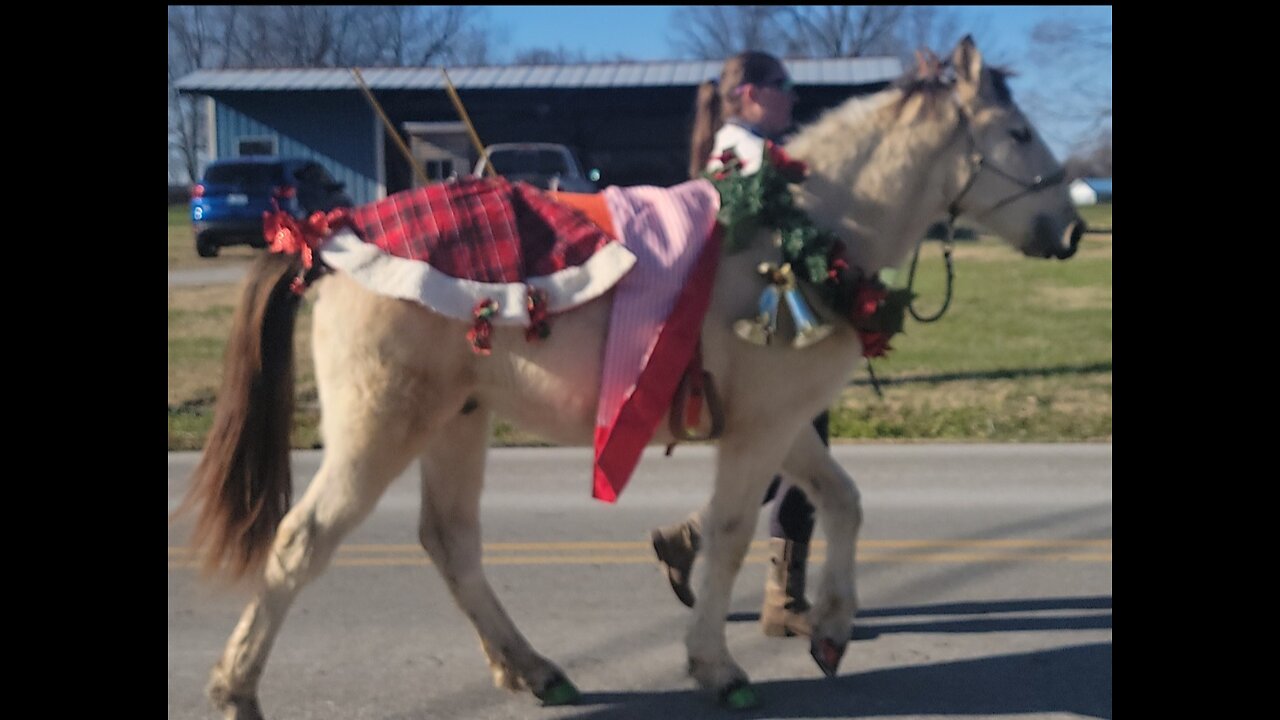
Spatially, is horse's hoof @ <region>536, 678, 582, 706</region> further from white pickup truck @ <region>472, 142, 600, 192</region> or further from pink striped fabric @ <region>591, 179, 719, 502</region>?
white pickup truck @ <region>472, 142, 600, 192</region>

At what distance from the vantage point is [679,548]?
4934 mm

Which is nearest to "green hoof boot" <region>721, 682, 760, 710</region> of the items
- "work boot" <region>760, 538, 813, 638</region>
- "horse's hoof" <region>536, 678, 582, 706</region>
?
"horse's hoof" <region>536, 678, 582, 706</region>

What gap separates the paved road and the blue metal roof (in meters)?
20.4

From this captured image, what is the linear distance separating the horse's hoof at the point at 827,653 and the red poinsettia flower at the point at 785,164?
1.57 meters

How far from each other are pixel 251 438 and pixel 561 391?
39.9 inches

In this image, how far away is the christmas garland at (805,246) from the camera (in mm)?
3850

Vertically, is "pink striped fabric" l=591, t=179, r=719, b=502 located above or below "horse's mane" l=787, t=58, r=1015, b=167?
below

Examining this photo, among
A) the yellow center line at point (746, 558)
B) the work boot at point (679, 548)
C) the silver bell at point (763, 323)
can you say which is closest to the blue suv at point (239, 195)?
the yellow center line at point (746, 558)

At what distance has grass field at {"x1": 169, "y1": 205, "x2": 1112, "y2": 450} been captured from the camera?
9062 millimetres

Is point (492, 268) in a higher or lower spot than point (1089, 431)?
Answer: higher

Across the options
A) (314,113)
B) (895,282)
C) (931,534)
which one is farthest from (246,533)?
(314,113)

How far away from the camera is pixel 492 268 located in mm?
3787
